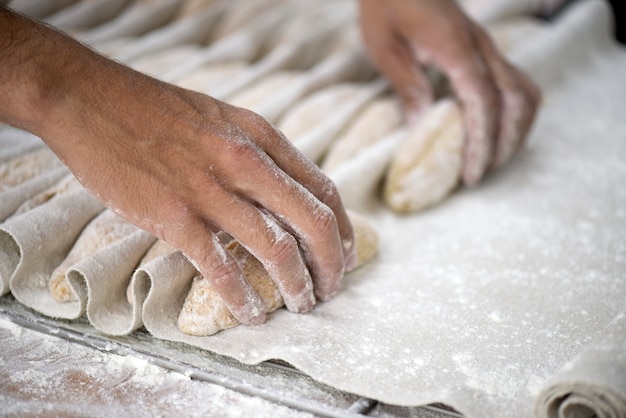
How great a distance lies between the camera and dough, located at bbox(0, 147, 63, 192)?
1.61 m

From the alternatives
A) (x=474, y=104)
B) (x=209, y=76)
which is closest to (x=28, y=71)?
(x=209, y=76)

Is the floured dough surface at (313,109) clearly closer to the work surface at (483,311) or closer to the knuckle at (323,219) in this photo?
the work surface at (483,311)

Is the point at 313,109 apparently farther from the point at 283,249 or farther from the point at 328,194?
the point at 283,249

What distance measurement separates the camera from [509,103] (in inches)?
74.8

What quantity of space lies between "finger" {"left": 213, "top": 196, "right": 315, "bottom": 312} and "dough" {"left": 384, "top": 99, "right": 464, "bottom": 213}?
0.58 meters

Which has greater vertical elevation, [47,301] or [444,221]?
[47,301]

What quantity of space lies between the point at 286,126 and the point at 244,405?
0.95 m

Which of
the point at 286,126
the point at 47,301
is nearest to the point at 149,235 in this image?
the point at 47,301

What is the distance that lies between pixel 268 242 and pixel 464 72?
92 centimetres

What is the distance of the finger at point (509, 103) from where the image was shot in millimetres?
1907

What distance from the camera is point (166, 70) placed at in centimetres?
Result: 217

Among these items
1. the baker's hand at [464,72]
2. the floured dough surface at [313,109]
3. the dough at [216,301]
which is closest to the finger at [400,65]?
the baker's hand at [464,72]

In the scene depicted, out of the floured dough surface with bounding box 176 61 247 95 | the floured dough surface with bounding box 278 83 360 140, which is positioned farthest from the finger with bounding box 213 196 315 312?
the floured dough surface with bounding box 176 61 247 95

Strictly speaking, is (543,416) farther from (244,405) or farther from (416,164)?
(416,164)
